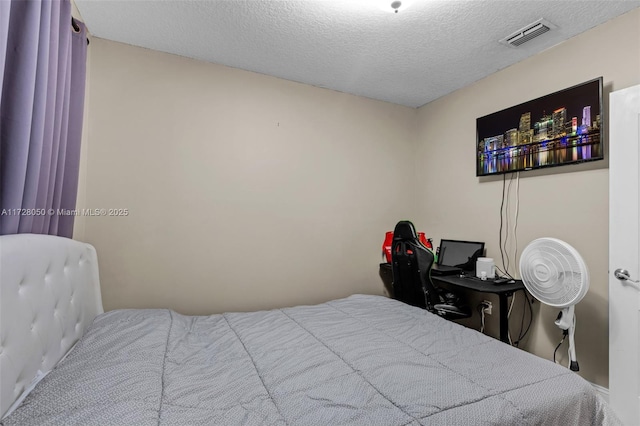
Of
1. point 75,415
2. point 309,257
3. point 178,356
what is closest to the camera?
point 75,415

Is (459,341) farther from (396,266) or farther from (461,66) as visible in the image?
(461,66)

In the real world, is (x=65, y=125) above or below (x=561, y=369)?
above

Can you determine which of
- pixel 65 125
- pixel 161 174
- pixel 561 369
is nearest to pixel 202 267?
pixel 161 174

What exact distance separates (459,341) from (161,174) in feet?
7.86

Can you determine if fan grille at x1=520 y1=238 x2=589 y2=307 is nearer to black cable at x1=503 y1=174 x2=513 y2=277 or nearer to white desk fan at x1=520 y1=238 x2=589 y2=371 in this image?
white desk fan at x1=520 y1=238 x2=589 y2=371

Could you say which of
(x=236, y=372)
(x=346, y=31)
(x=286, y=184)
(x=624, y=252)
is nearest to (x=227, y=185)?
(x=286, y=184)

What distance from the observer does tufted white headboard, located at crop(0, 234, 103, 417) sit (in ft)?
3.56

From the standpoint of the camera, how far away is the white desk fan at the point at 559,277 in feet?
6.09

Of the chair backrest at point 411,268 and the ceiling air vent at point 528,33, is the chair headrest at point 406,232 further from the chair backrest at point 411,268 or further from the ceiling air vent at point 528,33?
the ceiling air vent at point 528,33

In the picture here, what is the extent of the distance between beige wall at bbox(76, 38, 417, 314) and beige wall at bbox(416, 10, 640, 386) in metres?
0.62

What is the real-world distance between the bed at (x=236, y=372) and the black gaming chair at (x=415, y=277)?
0.55 meters

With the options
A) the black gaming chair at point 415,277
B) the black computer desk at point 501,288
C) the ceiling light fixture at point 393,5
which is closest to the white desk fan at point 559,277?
the black computer desk at point 501,288

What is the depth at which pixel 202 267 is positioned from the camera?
8.30 ft

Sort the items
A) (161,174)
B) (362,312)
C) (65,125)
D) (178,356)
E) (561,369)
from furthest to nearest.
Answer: (161,174) < (362,312) < (65,125) < (178,356) < (561,369)
